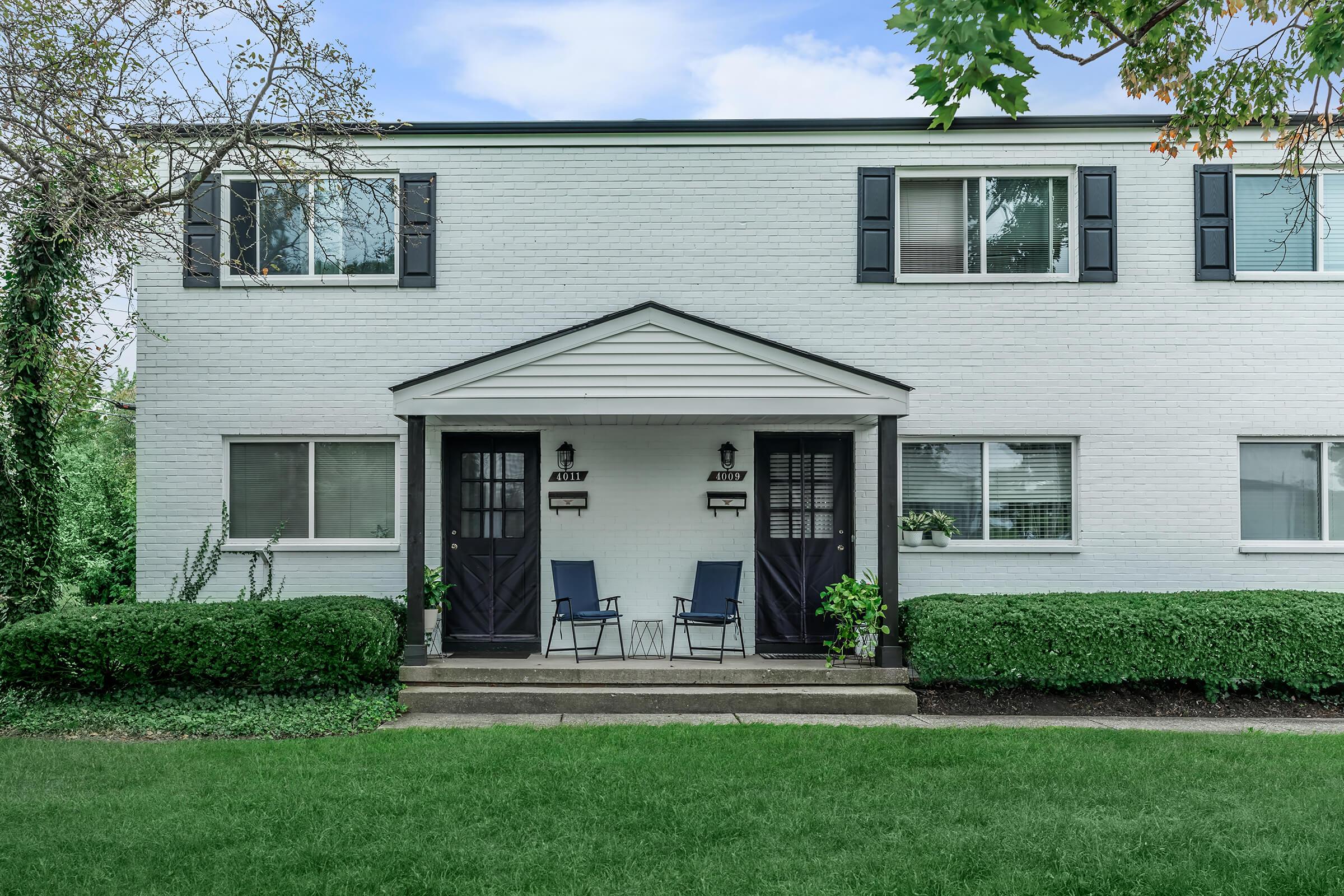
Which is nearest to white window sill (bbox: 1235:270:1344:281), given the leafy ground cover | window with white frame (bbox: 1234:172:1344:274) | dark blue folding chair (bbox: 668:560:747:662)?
window with white frame (bbox: 1234:172:1344:274)

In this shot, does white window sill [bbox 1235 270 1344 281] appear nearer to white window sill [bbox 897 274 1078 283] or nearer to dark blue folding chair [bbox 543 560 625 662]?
white window sill [bbox 897 274 1078 283]

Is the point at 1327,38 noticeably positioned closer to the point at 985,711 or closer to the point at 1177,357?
the point at 1177,357

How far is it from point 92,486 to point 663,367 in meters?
9.76

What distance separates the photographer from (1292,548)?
9766 mm

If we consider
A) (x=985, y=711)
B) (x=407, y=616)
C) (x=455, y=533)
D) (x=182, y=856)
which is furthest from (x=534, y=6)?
(x=182, y=856)

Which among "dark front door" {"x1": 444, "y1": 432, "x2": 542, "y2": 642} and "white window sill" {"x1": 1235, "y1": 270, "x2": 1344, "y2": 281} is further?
"dark front door" {"x1": 444, "y1": 432, "x2": 542, "y2": 642}

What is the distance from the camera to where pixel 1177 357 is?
9883mm

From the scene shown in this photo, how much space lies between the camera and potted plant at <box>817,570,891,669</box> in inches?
348

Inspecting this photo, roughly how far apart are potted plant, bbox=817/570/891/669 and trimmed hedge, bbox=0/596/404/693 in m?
4.10

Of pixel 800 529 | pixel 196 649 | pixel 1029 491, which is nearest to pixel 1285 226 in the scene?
pixel 1029 491

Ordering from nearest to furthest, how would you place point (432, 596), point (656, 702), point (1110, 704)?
point (656, 702) → point (1110, 704) → point (432, 596)

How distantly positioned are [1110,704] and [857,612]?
7.69 ft

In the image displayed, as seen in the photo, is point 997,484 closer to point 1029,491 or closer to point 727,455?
point 1029,491

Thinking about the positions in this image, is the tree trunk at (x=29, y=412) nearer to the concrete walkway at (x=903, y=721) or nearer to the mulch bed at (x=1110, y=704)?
the concrete walkway at (x=903, y=721)
